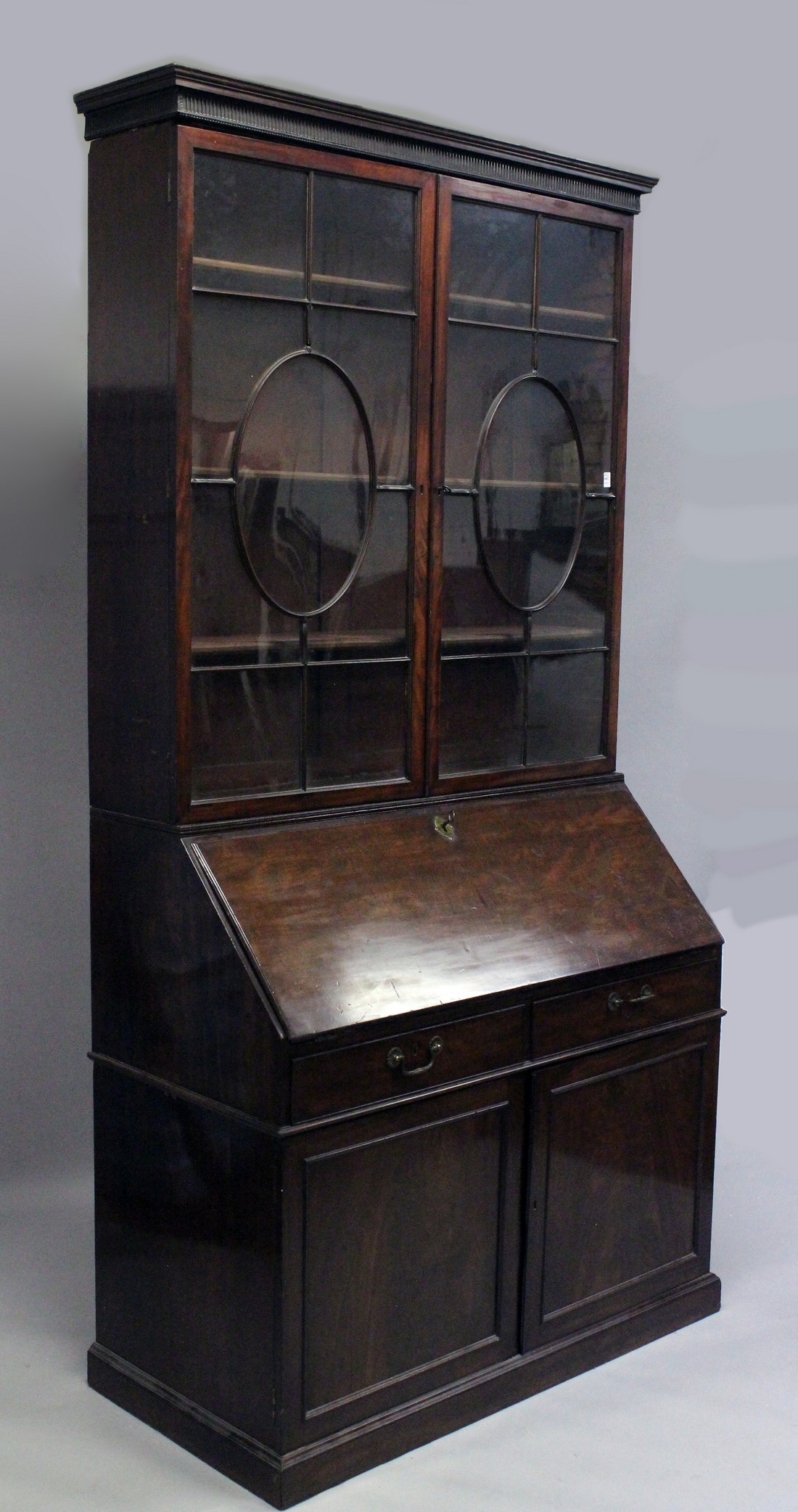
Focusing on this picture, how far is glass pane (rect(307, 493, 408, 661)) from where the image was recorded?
10.5 ft

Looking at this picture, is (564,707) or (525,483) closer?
(525,483)

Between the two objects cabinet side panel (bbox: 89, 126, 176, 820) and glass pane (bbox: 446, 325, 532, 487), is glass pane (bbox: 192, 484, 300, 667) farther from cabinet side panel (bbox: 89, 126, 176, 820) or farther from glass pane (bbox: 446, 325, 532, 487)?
glass pane (bbox: 446, 325, 532, 487)

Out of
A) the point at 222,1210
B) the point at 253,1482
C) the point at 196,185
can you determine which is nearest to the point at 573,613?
the point at 196,185

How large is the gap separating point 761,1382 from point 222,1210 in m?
1.18

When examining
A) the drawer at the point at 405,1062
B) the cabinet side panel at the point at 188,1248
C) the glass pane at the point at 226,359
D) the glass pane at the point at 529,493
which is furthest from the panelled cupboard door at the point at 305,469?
the cabinet side panel at the point at 188,1248

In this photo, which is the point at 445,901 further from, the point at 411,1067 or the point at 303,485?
the point at 303,485

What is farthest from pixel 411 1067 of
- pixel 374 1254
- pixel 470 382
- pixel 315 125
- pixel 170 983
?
pixel 315 125

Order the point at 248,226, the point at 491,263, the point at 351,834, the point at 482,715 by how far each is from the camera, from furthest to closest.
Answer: the point at 482,715 → the point at 491,263 → the point at 351,834 → the point at 248,226

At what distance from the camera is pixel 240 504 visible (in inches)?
118

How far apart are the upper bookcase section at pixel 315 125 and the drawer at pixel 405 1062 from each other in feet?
5.21

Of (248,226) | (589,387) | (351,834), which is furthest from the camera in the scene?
(589,387)

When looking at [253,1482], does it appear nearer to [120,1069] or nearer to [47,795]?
[120,1069]

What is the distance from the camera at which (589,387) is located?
3615 millimetres

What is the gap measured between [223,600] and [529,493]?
2.72 feet
